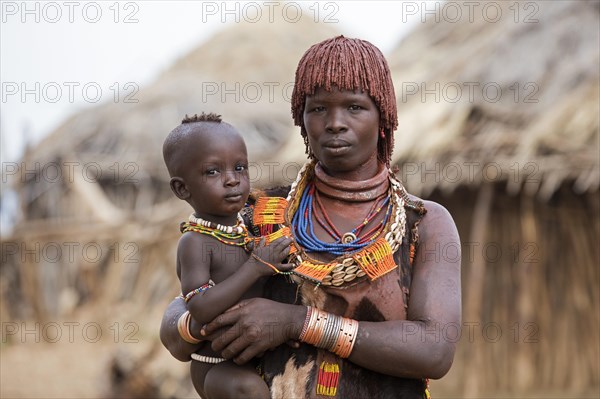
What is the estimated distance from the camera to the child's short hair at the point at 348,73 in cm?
272

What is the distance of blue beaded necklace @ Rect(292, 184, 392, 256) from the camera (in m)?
2.79

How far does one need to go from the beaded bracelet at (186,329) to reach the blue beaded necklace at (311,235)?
0.41m

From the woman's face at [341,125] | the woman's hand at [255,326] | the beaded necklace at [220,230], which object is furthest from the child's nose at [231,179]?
the woman's hand at [255,326]

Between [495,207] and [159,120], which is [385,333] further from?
[159,120]

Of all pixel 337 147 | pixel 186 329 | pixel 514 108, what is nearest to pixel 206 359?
pixel 186 329

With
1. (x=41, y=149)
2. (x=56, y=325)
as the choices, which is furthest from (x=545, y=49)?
(x=41, y=149)

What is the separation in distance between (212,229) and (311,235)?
311 mm

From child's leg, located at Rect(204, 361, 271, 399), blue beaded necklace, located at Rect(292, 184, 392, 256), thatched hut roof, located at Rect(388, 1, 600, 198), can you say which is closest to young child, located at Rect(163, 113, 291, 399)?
child's leg, located at Rect(204, 361, 271, 399)

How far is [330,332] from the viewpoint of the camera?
8.70 ft

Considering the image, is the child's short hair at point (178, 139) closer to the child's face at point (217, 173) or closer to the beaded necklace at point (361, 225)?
the child's face at point (217, 173)

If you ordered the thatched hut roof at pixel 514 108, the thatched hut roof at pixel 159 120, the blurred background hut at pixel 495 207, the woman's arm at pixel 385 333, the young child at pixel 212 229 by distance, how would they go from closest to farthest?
the woman's arm at pixel 385 333 → the young child at pixel 212 229 → the thatched hut roof at pixel 514 108 → the blurred background hut at pixel 495 207 → the thatched hut roof at pixel 159 120

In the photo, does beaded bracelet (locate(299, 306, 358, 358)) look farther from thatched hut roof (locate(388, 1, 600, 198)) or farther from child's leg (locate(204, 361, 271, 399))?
thatched hut roof (locate(388, 1, 600, 198))

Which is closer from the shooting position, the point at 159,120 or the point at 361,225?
the point at 361,225

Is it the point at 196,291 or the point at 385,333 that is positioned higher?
the point at 196,291
